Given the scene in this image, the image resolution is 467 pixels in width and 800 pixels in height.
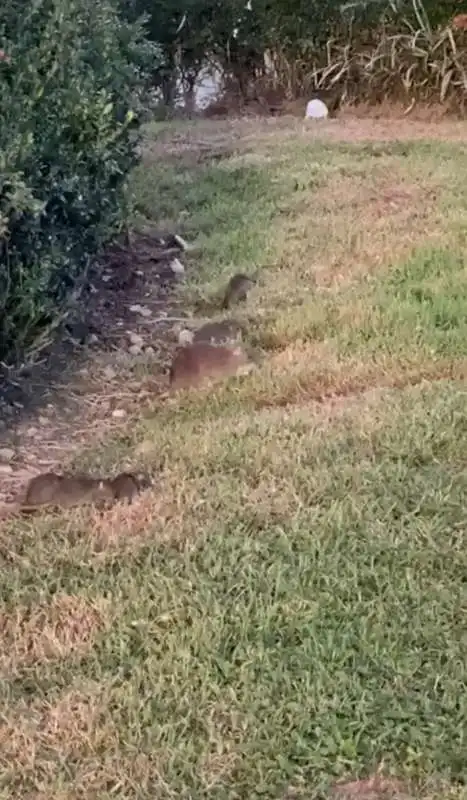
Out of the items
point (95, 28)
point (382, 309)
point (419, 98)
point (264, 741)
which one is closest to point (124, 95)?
point (95, 28)

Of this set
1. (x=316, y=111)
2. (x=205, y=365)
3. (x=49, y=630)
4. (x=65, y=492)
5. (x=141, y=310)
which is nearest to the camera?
(x=49, y=630)

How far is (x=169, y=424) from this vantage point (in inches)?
149

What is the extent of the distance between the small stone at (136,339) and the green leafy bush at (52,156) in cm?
35

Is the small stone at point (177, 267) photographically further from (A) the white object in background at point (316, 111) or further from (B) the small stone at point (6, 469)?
(A) the white object in background at point (316, 111)

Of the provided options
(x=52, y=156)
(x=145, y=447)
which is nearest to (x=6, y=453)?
(x=145, y=447)

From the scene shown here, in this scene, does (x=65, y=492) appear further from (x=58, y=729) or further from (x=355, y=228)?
(x=355, y=228)

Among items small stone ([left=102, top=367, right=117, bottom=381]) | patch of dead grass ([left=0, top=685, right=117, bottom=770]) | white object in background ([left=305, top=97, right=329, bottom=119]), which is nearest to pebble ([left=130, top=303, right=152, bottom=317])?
small stone ([left=102, top=367, right=117, bottom=381])

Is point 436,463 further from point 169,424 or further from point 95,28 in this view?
point 95,28

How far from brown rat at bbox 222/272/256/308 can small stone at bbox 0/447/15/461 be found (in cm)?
153

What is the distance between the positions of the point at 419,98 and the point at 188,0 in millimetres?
2420

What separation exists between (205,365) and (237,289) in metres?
0.97

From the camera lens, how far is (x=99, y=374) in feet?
14.7

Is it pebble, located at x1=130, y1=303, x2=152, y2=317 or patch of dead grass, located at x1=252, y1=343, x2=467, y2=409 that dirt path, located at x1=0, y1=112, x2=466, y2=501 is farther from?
patch of dead grass, located at x1=252, y1=343, x2=467, y2=409

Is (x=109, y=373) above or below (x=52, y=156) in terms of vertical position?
below
